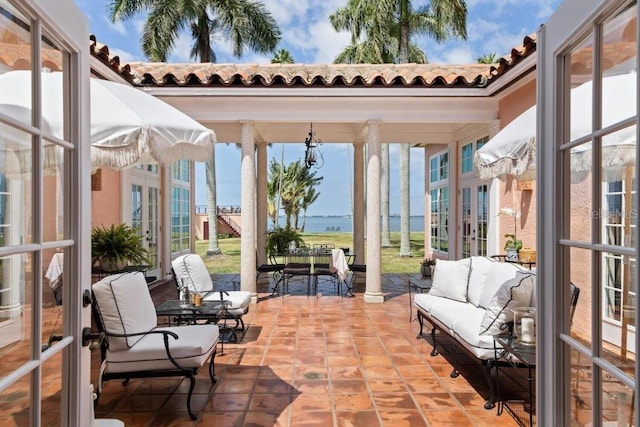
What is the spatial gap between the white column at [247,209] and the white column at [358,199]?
3.32 metres

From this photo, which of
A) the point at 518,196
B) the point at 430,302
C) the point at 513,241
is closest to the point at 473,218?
the point at 518,196

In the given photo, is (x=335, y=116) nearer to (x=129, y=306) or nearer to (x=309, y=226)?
(x=129, y=306)

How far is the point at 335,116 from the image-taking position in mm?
7289

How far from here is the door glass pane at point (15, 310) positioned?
133 centimetres

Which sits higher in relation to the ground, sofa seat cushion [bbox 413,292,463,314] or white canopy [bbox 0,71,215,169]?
white canopy [bbox 0,71,215,169]

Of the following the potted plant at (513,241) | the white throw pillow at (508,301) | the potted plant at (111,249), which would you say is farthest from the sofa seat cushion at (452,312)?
the potted plant at (111,249)

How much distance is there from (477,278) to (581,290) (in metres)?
3.56

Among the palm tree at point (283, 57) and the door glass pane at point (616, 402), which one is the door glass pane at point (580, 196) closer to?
the door glass pane at point (616, 402)

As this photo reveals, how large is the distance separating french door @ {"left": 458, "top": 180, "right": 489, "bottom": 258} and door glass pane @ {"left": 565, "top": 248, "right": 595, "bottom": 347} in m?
6.71

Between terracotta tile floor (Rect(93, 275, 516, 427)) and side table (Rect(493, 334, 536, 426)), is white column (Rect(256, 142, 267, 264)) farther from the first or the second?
side table (Rect(493, 334, 536, 426))

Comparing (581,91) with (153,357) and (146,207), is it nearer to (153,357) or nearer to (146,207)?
(153,357)

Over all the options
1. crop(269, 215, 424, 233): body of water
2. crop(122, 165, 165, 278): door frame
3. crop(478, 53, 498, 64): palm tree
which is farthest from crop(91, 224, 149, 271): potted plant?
crop(269, 215, 424, 233): body of water

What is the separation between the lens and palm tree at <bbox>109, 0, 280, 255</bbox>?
47.0 feet

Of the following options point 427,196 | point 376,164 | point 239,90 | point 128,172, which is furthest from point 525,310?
point 427,196
